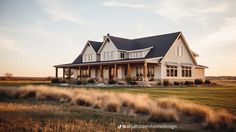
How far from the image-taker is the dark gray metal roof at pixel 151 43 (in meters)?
35.3

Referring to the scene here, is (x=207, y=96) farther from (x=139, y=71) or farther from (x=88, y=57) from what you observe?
(x=88, y=57)

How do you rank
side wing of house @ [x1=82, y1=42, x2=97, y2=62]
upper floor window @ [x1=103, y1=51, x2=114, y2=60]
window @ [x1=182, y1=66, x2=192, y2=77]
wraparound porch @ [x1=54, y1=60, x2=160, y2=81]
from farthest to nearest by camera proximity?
side wing of house @ [x1=82, y1=42, x2=97, y2=62], upper floor window @ [x1=103, y1=51, x2=114, y2=60], window @ [x1=182, y1=66, x2=192, y2=77], wraparound porch @ [x1=54, y1=60, x2=160, y2=81]

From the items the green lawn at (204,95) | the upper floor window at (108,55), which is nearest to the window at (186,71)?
the upper floor window at (108,55)

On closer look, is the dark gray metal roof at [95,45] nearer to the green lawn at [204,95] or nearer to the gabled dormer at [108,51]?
the gabled dormer at [108,51]

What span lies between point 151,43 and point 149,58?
4.26 m

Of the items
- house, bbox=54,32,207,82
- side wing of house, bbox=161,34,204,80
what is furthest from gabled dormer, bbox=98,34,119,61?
side wing of house, bbox=161,34,204,80

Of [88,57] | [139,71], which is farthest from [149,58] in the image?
[88,57]

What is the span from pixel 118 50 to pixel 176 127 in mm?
30053

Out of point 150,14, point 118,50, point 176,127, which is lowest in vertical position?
point 176,127

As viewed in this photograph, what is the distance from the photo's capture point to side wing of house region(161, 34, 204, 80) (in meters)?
34.7

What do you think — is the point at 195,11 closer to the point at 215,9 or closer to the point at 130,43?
the point at 215,9

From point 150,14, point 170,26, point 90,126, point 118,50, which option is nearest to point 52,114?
point 90,126

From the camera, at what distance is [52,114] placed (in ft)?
35.0

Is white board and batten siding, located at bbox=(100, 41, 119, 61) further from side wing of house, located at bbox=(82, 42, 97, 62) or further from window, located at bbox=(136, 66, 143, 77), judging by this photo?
window, located at bbox=(136, 66, 143, 77)
